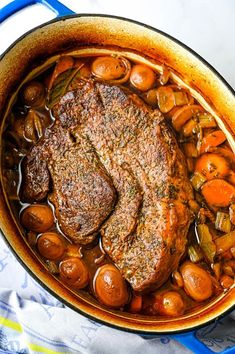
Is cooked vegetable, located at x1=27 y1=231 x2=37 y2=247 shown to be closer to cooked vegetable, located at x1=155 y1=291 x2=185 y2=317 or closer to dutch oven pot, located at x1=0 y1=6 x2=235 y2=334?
dutch oven pot, located at x1=0 y1=6 x2=235 y2=334

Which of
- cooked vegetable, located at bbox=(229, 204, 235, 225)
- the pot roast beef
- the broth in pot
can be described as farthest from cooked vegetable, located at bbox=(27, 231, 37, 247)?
cooked vegetable, located at bbox=(229, 204, 235, 225)

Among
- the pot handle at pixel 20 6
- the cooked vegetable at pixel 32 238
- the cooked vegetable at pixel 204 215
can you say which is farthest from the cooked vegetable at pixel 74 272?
the pot handle at pixel 20 6

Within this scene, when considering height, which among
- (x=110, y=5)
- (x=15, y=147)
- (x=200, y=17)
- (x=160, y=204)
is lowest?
(x=160, y=204)

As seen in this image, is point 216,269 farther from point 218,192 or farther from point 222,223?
point 218,192

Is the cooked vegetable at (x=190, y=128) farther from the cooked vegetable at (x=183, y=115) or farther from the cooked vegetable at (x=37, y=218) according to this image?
the cooked vegetable at (x=37, y=218)

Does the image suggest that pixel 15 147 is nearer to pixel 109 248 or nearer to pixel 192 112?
pixel 109 248

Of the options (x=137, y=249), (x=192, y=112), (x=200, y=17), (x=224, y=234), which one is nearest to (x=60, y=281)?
(x=137, y=249)
